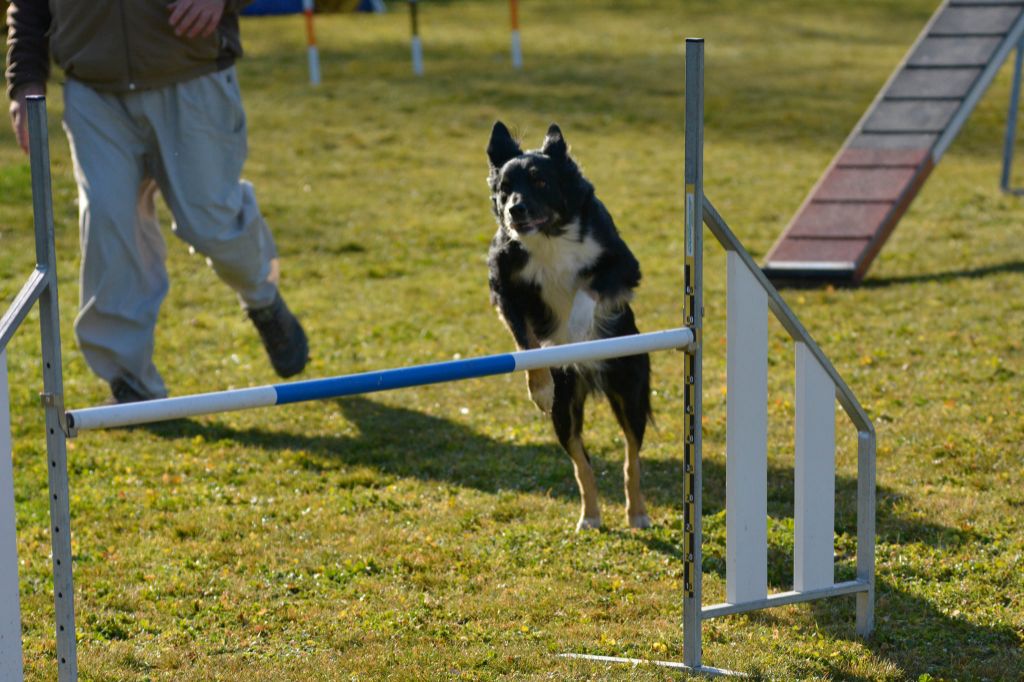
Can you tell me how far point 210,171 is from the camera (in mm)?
5984

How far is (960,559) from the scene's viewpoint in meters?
4.61

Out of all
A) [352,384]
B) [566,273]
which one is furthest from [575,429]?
[352,384]

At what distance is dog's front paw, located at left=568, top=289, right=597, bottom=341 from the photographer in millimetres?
4777

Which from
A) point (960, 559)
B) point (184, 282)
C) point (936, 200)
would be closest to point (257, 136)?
point (184, 282)

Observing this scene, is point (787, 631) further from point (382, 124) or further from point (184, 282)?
point (382, 124)

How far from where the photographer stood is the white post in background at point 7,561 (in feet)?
9.93

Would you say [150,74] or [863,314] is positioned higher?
[150,74]

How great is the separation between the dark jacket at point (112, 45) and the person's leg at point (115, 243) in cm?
15

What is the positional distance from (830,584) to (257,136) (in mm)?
11396

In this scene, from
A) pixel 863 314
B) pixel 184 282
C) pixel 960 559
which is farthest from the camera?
pixel 184 282

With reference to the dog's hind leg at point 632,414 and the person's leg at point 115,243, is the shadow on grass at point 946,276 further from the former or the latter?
the person's leg at point 115,243

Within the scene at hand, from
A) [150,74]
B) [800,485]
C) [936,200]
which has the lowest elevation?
[936,200]

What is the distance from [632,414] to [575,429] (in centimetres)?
22

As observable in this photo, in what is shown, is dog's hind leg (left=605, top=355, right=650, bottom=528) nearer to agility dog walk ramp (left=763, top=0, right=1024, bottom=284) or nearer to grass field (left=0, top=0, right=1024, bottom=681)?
grass field (left=0, top=0, right=1024, bottom=681)
